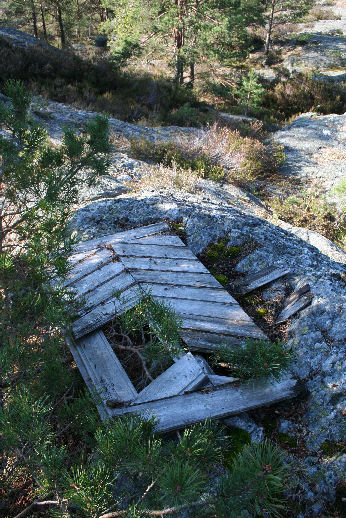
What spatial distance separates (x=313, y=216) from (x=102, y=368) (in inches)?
249

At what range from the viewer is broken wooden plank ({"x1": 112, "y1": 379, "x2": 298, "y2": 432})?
2.05m

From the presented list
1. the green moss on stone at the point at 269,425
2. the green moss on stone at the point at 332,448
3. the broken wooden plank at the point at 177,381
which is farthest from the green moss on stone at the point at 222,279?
the green moss on stone at the point at 332,448

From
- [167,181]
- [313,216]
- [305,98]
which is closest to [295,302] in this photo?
[167,181]

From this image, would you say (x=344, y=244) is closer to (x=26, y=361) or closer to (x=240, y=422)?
(x=240, y=422)

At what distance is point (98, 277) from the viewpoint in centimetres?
310

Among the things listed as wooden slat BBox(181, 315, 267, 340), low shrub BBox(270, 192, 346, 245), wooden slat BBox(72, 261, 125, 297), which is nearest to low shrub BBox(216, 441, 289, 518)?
wooden slat BBox(181, 315, 267, 340)

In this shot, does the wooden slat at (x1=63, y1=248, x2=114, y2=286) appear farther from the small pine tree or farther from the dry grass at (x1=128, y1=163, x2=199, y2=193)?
the small pine tree

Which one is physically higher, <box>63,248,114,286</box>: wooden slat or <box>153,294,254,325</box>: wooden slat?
<box>63,248,114,286</box>: wooden slat

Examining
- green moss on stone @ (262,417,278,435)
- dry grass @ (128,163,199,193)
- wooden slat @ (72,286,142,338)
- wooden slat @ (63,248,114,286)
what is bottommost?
green moss on stone @ (262,417,278,435)

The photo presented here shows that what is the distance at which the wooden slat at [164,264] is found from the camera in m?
3.23

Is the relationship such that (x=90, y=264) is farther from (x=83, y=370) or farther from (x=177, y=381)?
(x=177, y=381)

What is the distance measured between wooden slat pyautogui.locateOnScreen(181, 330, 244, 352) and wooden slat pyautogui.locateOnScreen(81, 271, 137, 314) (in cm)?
65

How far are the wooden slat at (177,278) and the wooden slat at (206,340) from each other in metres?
0.58

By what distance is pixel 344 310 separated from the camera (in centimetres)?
288
